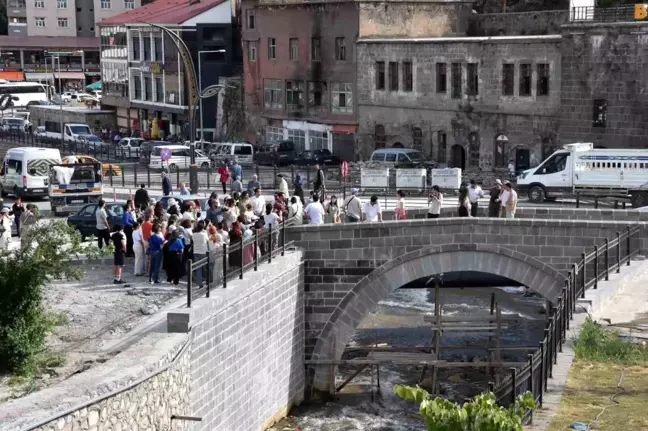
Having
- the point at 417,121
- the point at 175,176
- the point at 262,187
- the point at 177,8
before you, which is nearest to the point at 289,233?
the point at 262,187

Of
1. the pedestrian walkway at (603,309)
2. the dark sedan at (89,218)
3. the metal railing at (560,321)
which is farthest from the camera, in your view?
the dark sedan at (89,218)

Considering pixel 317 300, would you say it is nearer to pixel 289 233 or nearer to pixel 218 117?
pixel 289 233

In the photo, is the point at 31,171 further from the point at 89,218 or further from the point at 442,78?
the point at 442,78

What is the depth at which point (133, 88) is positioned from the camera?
256ft

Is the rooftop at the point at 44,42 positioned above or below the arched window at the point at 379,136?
above

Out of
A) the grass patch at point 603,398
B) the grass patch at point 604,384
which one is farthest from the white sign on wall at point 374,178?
the grass patch at point 603,398

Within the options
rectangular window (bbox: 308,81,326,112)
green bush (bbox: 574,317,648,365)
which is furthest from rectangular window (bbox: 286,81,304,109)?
green bush (bbox: 574,317,648,365)

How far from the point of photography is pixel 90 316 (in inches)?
919

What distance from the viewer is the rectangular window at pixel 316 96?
2379 inches

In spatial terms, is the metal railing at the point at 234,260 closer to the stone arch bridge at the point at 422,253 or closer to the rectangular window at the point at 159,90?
the stone arch bridge at the point at 422,253

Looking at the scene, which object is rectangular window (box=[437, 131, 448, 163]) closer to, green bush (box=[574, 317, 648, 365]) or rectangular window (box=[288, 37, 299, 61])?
rectangular window (box=[288, 37, 299, 61])

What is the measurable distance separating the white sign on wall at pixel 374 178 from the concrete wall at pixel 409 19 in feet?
47.9

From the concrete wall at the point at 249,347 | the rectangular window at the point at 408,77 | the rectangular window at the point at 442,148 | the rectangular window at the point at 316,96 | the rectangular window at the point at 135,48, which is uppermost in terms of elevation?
the rectangular window at the point at 135,48

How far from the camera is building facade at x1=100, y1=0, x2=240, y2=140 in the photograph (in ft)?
229
